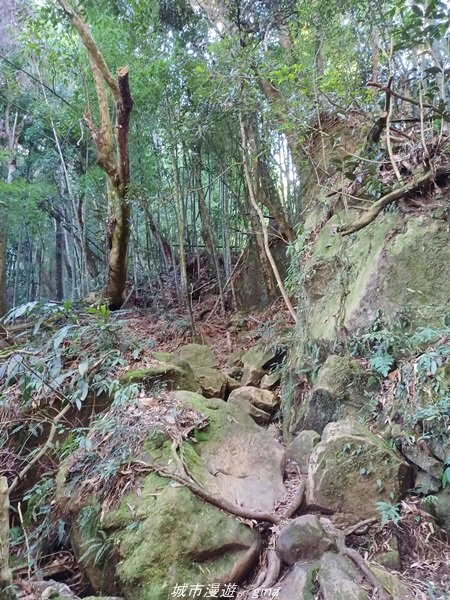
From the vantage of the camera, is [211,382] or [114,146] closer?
[211,382]

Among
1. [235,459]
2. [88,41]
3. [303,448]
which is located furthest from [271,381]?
[88,41]

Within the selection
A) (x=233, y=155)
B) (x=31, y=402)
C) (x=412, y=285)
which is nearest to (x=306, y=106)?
(x=233, y=155)

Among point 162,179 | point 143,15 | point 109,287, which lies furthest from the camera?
point 162,179

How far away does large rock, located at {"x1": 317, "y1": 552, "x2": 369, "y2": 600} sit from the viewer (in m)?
1.71

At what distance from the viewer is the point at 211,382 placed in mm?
4500

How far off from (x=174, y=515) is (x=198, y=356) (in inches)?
122

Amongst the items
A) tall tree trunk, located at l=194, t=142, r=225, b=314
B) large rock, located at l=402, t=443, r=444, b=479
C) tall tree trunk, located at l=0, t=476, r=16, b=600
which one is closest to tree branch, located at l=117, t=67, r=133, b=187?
tall tree trunk, located at l=194, t=142, r=225, b=314

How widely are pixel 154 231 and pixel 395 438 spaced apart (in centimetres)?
656

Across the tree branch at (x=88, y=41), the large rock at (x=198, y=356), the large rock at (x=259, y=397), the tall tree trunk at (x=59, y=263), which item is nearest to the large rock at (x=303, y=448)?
the large rock at (x=259, y=397)

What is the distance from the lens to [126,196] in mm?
5562

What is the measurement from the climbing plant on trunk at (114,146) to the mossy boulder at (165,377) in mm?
2718

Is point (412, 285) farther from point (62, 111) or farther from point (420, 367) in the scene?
point (62, 111)

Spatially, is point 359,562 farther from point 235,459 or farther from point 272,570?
point 235,459

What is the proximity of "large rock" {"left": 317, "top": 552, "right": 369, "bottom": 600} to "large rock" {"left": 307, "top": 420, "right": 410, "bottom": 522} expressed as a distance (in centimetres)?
41
